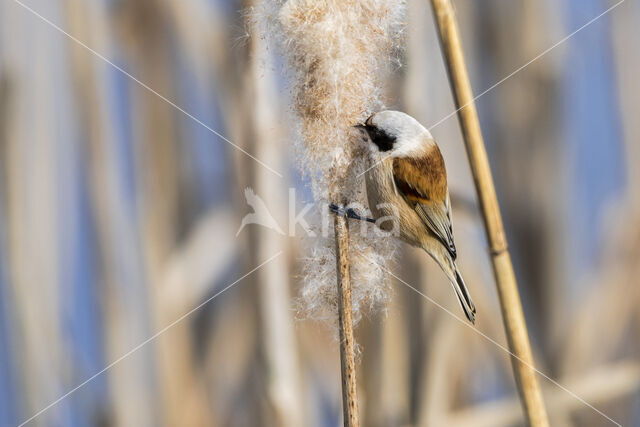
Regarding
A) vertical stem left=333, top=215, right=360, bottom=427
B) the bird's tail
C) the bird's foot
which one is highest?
the bird's foot

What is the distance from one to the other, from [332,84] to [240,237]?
829mm

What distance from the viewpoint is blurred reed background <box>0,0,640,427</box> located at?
175 cm

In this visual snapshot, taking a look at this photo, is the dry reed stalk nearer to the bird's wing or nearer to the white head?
the white head

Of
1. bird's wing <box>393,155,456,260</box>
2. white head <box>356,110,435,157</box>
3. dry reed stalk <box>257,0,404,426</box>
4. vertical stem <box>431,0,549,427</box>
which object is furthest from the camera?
bird's wing <box>393,155,456,260</box>

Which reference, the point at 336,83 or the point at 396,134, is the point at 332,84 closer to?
the point at 336,83

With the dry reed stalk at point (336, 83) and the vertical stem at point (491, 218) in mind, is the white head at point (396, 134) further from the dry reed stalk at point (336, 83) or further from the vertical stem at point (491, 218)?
the vertical stem at point (491, 218)

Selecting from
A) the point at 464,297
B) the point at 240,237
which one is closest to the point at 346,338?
the point at 464,297

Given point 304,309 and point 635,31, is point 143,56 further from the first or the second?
point 635,31

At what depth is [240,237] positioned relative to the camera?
6.20ft

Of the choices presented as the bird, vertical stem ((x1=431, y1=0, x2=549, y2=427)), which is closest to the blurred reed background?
the bird

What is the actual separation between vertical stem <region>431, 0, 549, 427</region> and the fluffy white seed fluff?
190mm

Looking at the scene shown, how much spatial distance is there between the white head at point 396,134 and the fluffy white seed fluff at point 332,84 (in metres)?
0.03

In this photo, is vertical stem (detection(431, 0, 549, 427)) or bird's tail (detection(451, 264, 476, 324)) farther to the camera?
bird's tail (detection(451, 264, 476, 324))

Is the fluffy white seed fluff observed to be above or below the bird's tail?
above
